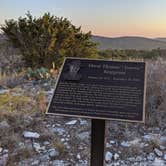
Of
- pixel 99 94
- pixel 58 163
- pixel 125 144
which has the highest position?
pixel 99 94

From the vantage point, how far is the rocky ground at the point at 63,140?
15.6ft

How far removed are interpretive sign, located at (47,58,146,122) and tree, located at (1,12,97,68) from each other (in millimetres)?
7592

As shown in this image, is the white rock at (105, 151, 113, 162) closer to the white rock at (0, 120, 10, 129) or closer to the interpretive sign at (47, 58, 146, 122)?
the interpretive sign at (47, 58, 146, 122)

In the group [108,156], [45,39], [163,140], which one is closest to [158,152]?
[163,140]

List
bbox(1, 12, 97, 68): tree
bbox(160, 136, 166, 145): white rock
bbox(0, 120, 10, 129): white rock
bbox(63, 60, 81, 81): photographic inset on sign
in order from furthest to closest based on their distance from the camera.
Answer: bbox(1, 12, 97, 68): tree → bbox(0, 120, 10, 129): white rock → bbox(160, 136, 166, 145): white rock → bbox(63, 60, 81, 81): photographic inset on sign

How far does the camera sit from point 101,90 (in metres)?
3.90

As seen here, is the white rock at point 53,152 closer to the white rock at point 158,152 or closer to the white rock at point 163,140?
the white rock at point 158,152

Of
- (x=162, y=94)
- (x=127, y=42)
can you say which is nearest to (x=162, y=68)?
(x=162, y=94)

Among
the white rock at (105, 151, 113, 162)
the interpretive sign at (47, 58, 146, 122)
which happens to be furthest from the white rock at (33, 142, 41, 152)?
the interpretive sign at (47, 58, 146, 122)

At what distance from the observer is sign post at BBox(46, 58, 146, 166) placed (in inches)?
148

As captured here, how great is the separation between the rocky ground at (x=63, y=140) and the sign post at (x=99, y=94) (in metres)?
1.02

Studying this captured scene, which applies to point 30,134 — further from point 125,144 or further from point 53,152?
point 125,144

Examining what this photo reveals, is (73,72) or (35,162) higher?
(73,72)

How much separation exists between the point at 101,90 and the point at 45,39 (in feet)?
26.7
